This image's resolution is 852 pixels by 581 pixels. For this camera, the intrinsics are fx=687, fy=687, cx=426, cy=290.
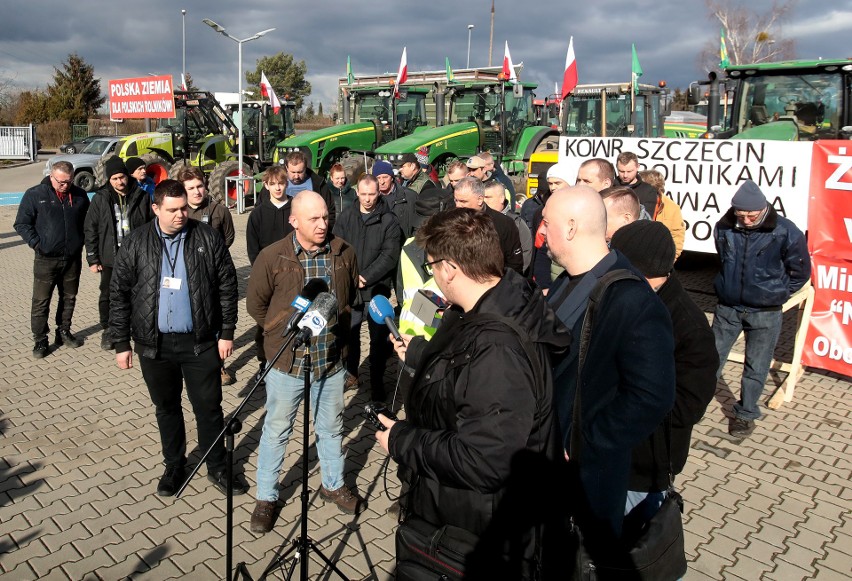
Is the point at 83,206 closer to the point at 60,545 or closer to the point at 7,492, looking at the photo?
the point at 7,492

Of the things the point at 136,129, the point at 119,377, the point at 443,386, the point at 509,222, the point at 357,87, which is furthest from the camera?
the point at 136,129

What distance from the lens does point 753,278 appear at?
200 inches

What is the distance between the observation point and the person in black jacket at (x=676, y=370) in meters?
2.78

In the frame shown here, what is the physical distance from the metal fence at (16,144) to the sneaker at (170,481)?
36.3 meters

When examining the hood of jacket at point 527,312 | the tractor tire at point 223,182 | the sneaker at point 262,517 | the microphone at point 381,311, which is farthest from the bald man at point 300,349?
the tractor tire at point 223,182

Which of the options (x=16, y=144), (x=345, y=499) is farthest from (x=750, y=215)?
(x=16, y=144)

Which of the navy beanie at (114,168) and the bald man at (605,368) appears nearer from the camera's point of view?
the bald man at (605,368)

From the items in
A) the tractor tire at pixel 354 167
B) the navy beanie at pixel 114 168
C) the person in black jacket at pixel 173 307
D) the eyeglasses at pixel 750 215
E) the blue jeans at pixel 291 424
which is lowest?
the blue jeans at pixel 291 424

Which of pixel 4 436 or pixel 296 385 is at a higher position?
pixel 296 385

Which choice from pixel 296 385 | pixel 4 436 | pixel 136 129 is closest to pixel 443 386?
pixel 296 385

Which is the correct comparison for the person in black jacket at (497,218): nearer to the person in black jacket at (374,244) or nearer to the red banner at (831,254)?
the person in black jacket at (374,244)

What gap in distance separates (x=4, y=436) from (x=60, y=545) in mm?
1822

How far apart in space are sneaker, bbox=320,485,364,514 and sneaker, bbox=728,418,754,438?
3.00m

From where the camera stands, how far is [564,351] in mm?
2324
